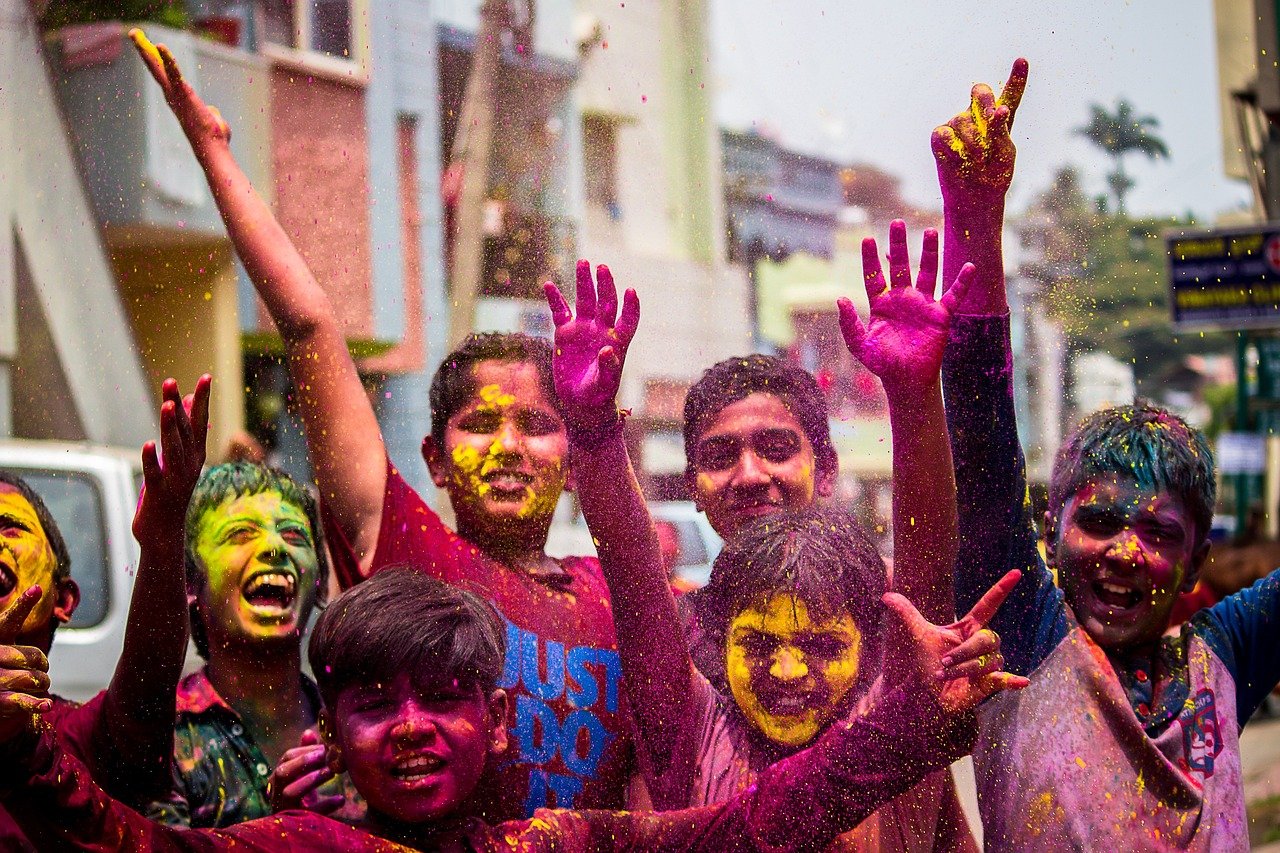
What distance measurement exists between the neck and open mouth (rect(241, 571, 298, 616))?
6 cm

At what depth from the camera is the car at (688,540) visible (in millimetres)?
2148

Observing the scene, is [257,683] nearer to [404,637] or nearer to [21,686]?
[404,637]

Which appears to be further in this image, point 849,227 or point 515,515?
point 849,227

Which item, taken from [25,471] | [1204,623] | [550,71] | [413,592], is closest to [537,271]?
[550,71]

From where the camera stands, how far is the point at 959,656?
5.19ft

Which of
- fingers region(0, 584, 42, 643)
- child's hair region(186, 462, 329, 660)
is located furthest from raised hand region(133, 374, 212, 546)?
child's hair region(186, 462, 329, 660)

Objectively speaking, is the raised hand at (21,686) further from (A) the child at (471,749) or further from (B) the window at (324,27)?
(B) the window at (324,27)

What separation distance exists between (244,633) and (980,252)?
3.74 ft

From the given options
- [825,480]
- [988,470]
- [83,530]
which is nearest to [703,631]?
[825,480]

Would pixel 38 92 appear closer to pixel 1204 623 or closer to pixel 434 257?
pixel 434 257

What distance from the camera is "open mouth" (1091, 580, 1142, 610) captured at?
1856mm

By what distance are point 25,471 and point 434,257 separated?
62.3 inches

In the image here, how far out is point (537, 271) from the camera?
8.22ft

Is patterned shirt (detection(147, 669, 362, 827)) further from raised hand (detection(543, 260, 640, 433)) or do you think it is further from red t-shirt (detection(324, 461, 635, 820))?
raised hand (detection(543, 260, 640, 433))
